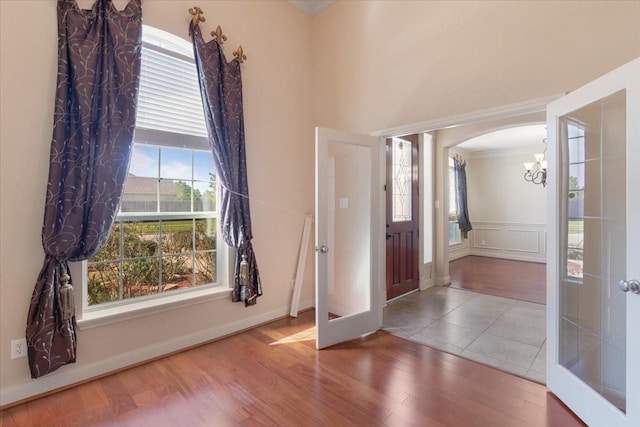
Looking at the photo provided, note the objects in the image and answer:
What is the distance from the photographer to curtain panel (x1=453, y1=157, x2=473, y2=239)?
767cm

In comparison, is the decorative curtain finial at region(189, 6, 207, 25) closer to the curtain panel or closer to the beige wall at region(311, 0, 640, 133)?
the beige wall at region(311, 0, 640, 133)

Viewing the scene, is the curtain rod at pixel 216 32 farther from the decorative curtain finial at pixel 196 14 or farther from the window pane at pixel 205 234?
the window pane at pixel 205 234

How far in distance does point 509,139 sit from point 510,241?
102 inches

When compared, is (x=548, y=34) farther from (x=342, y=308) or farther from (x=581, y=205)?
→ (x=342, y=308)

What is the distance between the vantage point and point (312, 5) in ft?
12.3

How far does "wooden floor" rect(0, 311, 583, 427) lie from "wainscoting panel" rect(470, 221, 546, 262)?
606 cm

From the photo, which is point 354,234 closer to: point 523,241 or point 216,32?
point 216,32

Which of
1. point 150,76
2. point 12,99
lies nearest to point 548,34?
point 150,76

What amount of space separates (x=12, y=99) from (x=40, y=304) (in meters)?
1.37

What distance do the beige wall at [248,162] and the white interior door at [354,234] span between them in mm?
763

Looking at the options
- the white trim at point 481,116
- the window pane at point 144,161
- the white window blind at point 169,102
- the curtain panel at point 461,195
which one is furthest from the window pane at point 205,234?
the curtain panel at point 461,195

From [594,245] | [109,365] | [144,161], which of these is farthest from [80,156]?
[594,245]

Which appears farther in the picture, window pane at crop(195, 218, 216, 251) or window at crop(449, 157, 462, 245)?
window at crop(449, 157, 462, 245)

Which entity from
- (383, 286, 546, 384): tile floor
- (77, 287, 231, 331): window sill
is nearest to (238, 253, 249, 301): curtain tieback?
(77, 287, 231, 331): window sill
